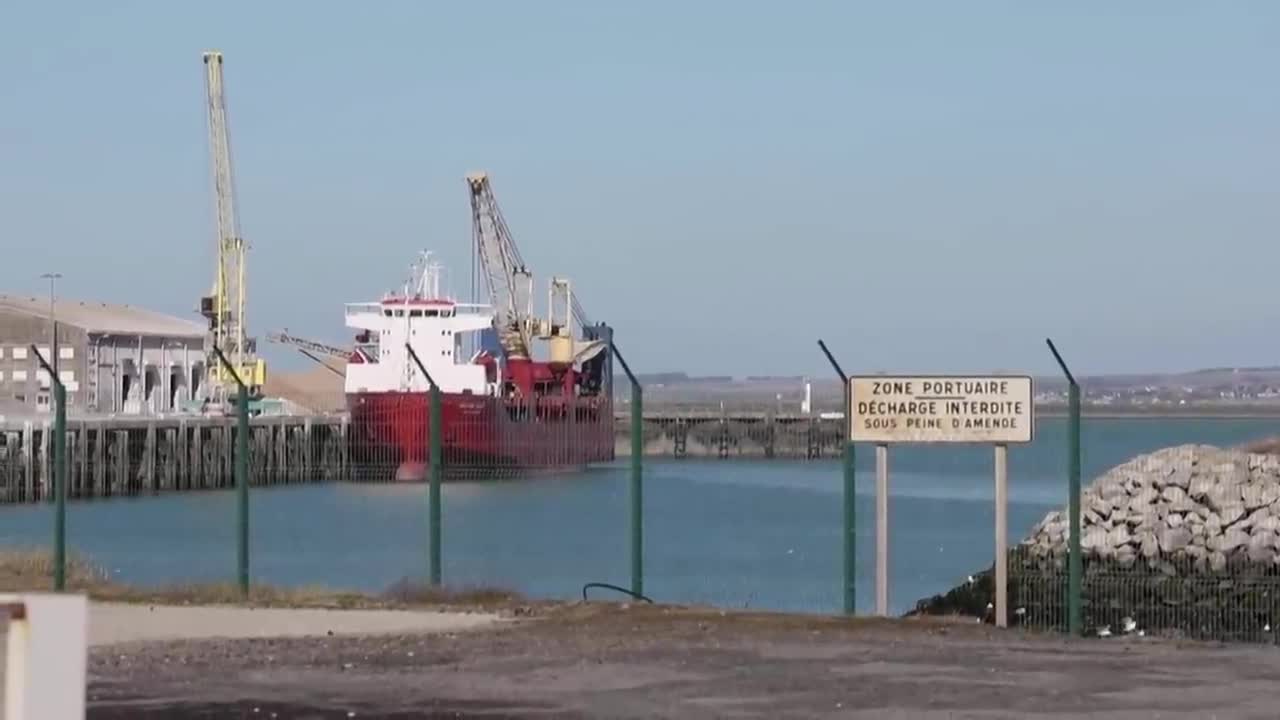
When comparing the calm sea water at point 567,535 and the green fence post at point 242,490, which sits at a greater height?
the green fence post at point 242,490

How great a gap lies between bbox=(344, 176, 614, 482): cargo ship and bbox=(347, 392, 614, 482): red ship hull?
71 millimetres

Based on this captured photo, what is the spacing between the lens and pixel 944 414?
18.8 metres

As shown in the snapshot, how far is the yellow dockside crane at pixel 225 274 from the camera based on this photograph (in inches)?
4380

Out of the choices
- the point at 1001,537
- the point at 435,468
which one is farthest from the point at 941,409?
the point at 435,468

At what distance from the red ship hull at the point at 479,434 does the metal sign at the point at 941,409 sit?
16292 millimetres

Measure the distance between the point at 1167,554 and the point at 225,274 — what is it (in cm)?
9512

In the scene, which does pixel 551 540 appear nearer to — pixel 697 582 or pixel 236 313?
pixel 697 582

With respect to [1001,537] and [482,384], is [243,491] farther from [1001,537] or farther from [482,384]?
[482,384]

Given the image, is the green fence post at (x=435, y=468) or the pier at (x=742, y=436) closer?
the green fence post at (x=435, y=468)

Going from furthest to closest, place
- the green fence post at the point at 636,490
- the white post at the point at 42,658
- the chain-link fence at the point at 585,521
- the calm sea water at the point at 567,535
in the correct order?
1. the calm sea water at the point at 567,535
2. the chain-link fence at the point at 585,521
3. the green fence post at the point at 636,490
4. the white post at the point at 42,658

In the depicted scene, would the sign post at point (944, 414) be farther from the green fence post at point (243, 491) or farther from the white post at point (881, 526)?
the green fence post at point (243, 491)

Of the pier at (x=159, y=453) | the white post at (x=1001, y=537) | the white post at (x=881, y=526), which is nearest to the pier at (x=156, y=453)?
the pier at (x=159, y=453)

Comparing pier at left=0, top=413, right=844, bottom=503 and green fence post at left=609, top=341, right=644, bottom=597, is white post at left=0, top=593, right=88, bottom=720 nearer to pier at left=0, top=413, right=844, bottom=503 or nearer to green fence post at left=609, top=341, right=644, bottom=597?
green fence post at left=609, top=341, right=644, bottom=597

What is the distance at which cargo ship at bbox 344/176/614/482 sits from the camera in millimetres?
60875
